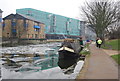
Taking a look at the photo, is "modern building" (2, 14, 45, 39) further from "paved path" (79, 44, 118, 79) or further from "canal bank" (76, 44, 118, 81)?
"canal bank" (76, 44, 118, 81)

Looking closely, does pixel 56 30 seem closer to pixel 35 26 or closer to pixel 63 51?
pixel 35 26

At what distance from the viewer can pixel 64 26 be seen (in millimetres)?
123812

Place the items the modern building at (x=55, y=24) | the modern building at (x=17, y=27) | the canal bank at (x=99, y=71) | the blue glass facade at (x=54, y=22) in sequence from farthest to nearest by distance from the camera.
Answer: the blue glass facade at (x=54, y=22)
the modern building at (x=55, y=24)
the modern building at (x=17, y=27)
the canal bank at (x=99, y=71)

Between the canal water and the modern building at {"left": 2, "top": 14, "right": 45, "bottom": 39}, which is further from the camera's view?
the modern building at {"left": 2, "top": 14, "right": 45, "bottom": 39}

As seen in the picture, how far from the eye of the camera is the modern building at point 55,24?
10035cm

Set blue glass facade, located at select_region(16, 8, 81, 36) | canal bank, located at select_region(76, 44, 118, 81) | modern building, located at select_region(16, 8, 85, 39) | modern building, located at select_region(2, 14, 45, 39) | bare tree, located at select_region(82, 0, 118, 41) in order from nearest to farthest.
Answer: canal bank, located at select_region(76, 44, 118, 81)
bare tree, located at select_region(82, 0, 118, 41)
modern building, located at select_region(2, 14, 45, 39)
modern building, located at select_region(16, 8, 85, 39)
blue glass facade, located at select_region(16, 8, 81, 36)

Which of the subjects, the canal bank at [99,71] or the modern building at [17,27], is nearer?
the canal bank at [99,71]

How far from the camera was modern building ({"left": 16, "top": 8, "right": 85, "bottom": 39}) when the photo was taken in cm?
10035

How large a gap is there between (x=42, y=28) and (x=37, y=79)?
83717 mm

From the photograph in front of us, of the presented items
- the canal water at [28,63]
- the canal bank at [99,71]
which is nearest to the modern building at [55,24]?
the canal water at [28,63]

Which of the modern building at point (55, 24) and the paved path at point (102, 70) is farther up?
the modern building at point (55, 24)

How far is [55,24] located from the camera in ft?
379

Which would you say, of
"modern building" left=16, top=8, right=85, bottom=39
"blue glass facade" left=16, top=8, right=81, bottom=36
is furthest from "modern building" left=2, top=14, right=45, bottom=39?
"blue glass facade" left=16, top=8, right=81, bottom=36

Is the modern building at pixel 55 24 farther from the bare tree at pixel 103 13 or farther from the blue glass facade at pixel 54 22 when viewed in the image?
the bare tree at pixel 103 13
